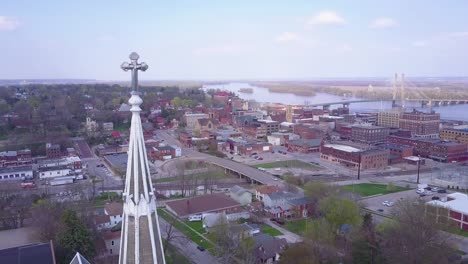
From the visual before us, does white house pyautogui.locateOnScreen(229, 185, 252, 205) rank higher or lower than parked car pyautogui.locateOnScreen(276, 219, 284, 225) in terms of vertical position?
higher

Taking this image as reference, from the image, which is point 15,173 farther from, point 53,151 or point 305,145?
point 305,145

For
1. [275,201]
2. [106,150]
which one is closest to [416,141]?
[275,201]

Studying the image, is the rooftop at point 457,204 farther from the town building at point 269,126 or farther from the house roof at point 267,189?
the town building at point 269,126

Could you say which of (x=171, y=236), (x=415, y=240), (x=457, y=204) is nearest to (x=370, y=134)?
(x=457, y=204)

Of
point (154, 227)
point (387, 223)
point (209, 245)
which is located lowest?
point (209, 245)

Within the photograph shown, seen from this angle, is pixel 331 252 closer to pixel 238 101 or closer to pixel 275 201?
pixel 275 201

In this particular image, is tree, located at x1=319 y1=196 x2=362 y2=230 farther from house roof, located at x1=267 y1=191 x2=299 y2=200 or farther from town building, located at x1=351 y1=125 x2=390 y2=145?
town building, located at x1=351 y1=125 x2=390 y2=145

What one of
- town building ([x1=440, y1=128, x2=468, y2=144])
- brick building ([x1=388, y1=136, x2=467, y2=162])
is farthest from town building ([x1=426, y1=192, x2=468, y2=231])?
town building ([x1=440, y1=128, x2=468, y2=144])
